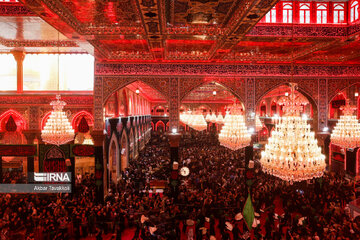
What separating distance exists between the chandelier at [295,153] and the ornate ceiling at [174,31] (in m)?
1.42

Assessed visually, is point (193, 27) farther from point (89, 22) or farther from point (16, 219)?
point (16, 219)

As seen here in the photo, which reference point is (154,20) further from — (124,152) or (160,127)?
(160,127)

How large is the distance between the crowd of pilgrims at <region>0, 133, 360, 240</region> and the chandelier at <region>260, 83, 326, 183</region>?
2091 millimetres

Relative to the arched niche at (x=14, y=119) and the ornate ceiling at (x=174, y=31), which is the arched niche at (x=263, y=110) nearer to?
the ornate ceiling at (x=174, y=31)

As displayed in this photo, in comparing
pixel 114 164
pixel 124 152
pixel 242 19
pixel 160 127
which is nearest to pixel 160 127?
pixel 160 127

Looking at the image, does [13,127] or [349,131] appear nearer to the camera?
[349,131]

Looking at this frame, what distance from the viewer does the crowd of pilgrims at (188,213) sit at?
6.66 metres

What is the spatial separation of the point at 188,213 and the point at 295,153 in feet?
16.5

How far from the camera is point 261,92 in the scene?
28.9ft

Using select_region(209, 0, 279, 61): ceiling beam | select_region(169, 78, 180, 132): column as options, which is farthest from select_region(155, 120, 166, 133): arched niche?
select_region(209, 0, 279, 61): ceiling beam

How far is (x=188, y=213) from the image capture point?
806cm

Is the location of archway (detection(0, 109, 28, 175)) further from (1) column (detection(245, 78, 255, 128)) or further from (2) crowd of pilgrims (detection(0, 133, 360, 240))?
(1) column (detection(245, 78, 255, 128))

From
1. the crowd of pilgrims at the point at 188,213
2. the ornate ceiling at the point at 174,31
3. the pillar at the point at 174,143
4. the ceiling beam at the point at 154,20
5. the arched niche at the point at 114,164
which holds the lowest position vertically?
the crowd of pilgrims at the point at 188,213

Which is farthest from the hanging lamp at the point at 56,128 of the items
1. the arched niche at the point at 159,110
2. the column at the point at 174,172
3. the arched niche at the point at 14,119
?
the arched niche at the point at 159,110
